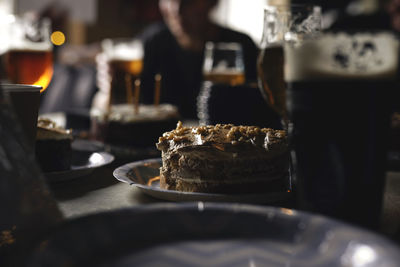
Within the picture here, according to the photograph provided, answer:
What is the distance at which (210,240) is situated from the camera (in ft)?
1.38

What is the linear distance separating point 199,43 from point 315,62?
3293mm

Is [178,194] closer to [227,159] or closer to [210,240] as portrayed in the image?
[227,159]

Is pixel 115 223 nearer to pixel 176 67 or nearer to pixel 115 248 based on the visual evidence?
pixel 115 248

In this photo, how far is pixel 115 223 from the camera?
0.42 meters

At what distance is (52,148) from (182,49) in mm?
2930

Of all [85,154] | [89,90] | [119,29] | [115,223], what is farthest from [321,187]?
[119,29]

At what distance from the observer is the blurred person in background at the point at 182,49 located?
11.6ft

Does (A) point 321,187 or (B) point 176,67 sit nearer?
(A) point 321,187

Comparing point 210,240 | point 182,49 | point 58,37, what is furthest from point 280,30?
point 58,37

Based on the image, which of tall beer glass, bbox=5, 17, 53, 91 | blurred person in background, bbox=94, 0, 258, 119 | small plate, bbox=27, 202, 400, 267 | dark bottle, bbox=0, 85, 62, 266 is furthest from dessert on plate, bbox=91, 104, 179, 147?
blurred person in background, bbox=94, 0, 258, 119

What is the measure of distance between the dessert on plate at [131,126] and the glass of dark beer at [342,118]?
3.63 ft

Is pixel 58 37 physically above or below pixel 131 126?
above

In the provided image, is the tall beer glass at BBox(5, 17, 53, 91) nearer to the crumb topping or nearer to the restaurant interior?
the restaurant interior

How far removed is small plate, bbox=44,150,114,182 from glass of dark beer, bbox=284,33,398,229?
483mm
